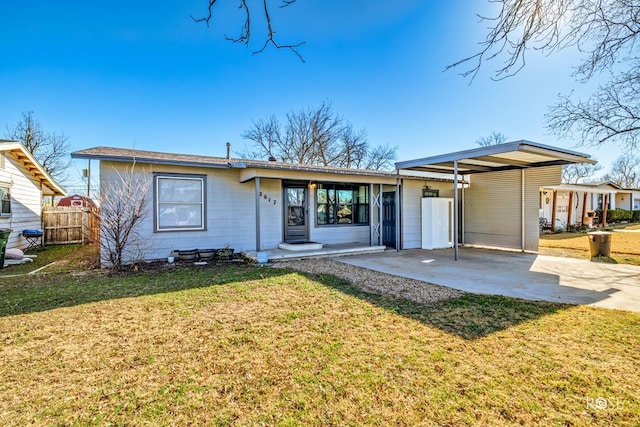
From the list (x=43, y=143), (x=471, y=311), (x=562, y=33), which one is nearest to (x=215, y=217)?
(x=471, y=311)

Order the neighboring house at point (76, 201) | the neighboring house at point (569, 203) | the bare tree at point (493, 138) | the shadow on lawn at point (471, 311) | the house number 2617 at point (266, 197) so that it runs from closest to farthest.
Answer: the shadow on lawn at point (471, 311)
the house number 2617 at point (266, 197)
the neighboring house at point (569, 203)
the neighboring house at point (76, 201)
the bare tree at point (493, 138)

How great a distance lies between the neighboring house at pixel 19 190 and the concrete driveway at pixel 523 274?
10.9 metres

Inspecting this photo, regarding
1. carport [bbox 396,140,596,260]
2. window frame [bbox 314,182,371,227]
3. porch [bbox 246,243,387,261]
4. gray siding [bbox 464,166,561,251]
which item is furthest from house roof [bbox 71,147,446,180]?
gray siding [bbox 464,166,561,251]

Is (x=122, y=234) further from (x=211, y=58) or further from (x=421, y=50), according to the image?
(x=421, y=50)

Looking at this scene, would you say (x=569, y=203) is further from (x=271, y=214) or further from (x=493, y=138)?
(x=271, y=214)

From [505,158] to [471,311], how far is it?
5980 millimetres

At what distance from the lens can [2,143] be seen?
30.7 ft

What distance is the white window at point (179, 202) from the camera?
7887 mm

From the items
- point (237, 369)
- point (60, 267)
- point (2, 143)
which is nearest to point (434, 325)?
point (237, 369)

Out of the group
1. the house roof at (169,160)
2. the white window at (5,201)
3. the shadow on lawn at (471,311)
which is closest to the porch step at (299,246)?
the house roof at (169,160)

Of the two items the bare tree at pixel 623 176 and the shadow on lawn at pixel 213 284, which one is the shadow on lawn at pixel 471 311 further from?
the bare tree at pixel 623 176

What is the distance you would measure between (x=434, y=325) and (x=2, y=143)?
12.8m

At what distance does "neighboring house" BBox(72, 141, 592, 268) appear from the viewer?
25.7 ft

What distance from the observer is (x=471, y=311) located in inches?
165
